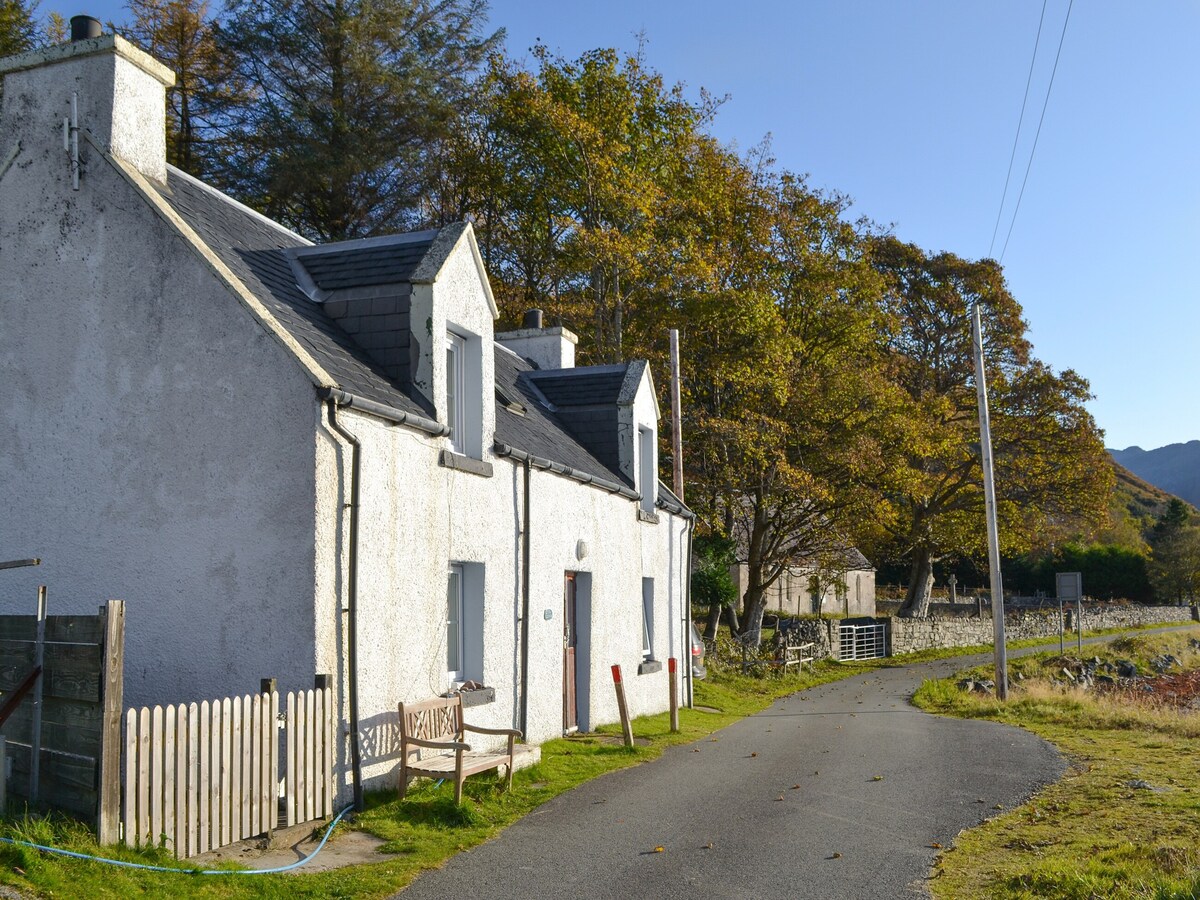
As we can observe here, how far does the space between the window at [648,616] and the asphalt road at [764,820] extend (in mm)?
2904

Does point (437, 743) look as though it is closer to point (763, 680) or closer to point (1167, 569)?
point (763, 680)

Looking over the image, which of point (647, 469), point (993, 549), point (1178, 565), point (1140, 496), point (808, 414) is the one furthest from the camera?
point (1140, 496)

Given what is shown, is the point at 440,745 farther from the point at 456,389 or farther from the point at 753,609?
the point at 753,609

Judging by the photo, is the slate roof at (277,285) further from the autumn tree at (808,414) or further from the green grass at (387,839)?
the autumn tree at (808,414)

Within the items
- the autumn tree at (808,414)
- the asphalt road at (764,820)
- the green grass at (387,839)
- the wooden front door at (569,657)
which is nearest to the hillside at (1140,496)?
the autumn tree at (808,414)

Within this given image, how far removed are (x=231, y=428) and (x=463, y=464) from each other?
9.71 feet

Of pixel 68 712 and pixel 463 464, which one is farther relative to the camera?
pixel 463 464

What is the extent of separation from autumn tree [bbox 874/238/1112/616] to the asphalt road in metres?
25.6

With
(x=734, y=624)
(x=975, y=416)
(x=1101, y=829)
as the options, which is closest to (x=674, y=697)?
(x=1101, y=829)

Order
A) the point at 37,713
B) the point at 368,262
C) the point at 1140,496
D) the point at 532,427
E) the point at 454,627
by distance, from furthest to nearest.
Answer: the point at 1140,496 → the point at 532,427 → the point at 454,627 → the point at 368,262 → the point at 37,713

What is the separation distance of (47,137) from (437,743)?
23.2ft

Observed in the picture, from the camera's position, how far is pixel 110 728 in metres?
7.24

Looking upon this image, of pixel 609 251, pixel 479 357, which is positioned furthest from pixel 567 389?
pixel 609 251

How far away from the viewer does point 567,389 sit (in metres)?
19.8
